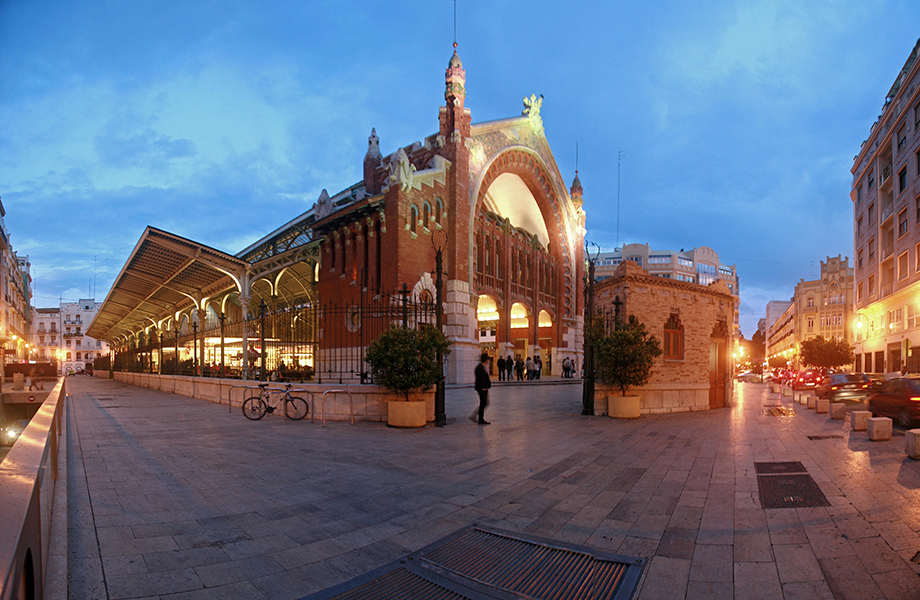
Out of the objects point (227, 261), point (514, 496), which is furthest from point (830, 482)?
point (227, 261)

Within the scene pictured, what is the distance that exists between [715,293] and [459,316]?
58.9 feet

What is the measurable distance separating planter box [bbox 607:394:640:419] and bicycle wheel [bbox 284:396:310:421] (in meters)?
8.49

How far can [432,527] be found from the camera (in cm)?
520

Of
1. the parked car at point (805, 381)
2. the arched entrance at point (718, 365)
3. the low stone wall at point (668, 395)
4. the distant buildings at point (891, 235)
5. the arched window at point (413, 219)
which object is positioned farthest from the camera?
the arched window at point (413, 219)

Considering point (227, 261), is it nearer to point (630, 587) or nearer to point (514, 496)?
point (514, 496)

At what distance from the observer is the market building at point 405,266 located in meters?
21.0

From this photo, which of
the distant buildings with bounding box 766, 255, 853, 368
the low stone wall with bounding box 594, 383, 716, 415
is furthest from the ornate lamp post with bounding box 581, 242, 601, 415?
the distant buildings with bounding box 766, 255, 853, 368

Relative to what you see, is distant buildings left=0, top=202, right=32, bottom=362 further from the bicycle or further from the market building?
the bicycle

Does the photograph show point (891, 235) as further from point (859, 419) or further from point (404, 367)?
point (404, 367)

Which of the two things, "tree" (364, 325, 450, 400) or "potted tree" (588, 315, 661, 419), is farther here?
"potted tree" (588, 315, 661, 419)

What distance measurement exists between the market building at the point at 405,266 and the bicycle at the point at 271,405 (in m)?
1.77

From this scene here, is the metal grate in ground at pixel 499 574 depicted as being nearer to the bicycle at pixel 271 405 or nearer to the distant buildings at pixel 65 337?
the bicycle at pixel 271 405

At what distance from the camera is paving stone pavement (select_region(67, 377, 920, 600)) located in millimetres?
4035

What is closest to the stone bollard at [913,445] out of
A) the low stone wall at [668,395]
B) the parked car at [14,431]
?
the low stone wall at [668,395]
